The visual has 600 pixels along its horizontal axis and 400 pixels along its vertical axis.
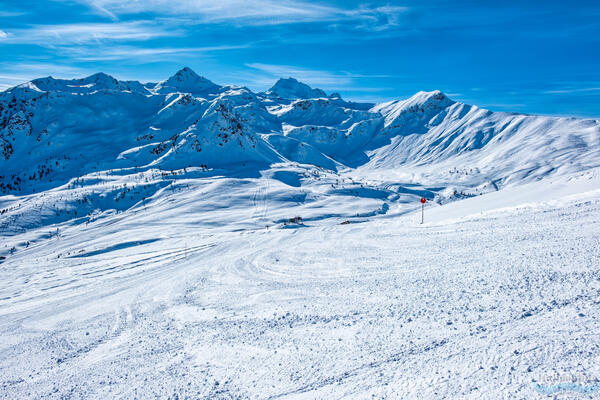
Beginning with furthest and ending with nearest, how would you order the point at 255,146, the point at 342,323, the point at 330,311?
the point at 255,146 → the point at 330,311 → the point at 342,323

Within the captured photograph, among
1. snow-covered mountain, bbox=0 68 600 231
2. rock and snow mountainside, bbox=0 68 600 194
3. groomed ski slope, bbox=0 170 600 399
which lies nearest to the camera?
groomed ski slope, bbox=0 170 600 399

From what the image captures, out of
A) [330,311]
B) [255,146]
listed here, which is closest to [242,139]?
[255,146]

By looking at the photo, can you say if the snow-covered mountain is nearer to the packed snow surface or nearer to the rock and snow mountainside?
the rock and snow mountainside

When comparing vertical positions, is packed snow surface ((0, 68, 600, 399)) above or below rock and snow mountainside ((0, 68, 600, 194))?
below

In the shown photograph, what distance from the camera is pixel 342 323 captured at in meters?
8.68

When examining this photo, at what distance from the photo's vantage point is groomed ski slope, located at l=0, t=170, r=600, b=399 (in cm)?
631

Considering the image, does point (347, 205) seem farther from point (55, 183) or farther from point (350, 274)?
point (55, 183)

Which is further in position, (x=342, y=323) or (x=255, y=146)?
(x=255, y=146)

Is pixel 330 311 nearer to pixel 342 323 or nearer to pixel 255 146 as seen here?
pixel 342 323

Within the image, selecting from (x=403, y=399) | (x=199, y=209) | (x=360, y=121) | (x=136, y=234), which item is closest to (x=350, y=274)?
(x=403, y=399)

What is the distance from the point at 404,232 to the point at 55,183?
92469 millimetres

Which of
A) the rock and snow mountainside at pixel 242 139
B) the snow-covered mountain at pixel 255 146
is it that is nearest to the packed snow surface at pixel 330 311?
the snow-covered mountain at pixel 255 146

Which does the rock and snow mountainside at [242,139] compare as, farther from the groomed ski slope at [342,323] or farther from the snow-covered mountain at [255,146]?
the groomed ski slope at [342,323]

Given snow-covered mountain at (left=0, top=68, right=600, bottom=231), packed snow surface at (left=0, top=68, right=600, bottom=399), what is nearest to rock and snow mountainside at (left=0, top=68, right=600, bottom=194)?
snow-covered mountain at (left=0, top=68, right=600, bottom=231)
